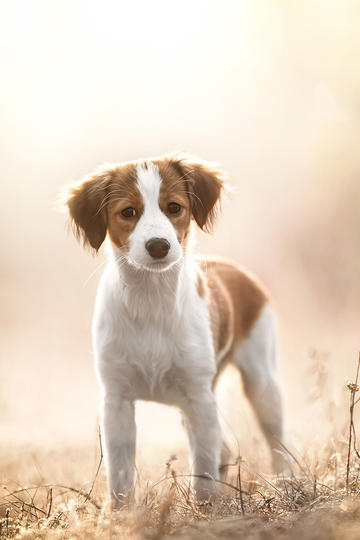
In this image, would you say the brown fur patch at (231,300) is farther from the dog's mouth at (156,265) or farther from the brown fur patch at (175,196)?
the dog's mouth at (156,265)

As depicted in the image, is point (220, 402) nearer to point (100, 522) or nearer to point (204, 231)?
point (204, 231)

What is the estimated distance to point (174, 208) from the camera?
353 cm

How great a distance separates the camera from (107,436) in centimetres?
362

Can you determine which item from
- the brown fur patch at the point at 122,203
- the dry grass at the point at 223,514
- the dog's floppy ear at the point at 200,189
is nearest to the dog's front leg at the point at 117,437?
the dry grass at the point at 223,514

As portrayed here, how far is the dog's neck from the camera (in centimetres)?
367

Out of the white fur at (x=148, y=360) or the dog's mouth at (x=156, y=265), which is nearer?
the dog's mouth at (x=156, y=265)

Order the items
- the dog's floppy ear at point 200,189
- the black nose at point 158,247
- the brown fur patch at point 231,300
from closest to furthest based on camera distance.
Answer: the black nose at point 158,247 → the dog's floppy ear at point 200,189 → the brown fur patch at point 231,300

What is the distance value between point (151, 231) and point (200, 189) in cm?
71

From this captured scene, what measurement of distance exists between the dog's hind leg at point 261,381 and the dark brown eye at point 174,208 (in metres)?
1.35

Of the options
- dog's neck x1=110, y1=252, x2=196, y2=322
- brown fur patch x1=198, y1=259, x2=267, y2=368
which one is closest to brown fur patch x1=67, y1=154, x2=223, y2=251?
dog's neck x1=110, y1=252, x2=196, y2=322

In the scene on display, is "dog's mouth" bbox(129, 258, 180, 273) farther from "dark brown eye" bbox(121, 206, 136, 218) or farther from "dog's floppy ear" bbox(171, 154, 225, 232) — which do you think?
"dog's floppy ear" bbox(171, 154, 225, 232)

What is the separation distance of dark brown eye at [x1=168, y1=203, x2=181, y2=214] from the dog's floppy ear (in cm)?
28

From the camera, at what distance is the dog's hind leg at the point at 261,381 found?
4.55 m

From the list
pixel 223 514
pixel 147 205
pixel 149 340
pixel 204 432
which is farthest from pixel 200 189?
pixel 223 514
